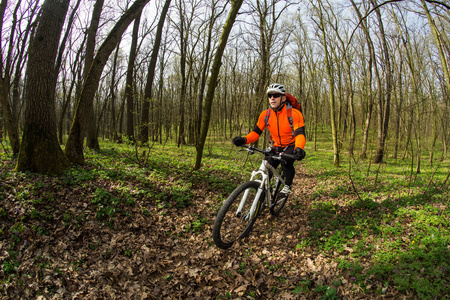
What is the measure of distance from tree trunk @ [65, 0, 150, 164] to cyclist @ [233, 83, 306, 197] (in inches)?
191

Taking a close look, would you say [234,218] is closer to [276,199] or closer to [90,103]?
[276,199]

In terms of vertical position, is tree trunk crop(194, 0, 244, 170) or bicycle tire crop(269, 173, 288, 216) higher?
tree trunk crop(194, 0, 244, 170)

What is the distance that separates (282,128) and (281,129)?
1.0 inches

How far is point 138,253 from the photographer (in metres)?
3.56

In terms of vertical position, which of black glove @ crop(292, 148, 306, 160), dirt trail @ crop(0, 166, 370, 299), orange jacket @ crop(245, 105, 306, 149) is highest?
orange jacket @ crop(245, 105, 306, 149)

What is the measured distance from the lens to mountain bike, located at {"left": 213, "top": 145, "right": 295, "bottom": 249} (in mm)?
3430

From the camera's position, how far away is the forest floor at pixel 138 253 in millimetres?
2787

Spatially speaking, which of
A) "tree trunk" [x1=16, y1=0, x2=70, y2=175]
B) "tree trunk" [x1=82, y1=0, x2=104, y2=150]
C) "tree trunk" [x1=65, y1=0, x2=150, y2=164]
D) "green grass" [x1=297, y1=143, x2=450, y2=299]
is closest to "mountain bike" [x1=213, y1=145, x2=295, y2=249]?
"green grass" [x1=297, y1=143, x2=450, y2=299]

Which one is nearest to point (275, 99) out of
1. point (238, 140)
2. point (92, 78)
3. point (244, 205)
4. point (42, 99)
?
point (238, 140)

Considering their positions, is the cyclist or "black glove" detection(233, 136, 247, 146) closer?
"black glove" detection(233, 136, 247, 146)

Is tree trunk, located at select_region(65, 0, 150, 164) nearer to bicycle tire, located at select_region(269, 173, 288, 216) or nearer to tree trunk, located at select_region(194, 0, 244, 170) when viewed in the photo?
tree trunk, located at select_region(194, 0, 244, 170)

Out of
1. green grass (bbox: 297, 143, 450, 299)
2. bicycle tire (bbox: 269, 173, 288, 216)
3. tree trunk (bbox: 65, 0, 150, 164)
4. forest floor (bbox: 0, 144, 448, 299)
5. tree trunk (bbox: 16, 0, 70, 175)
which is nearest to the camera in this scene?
green grass (bbox: 297, 143, 450, 299)

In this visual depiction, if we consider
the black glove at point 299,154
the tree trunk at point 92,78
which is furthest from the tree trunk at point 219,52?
the black glove at point 299,154

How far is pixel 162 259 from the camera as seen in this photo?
11.6 ft
